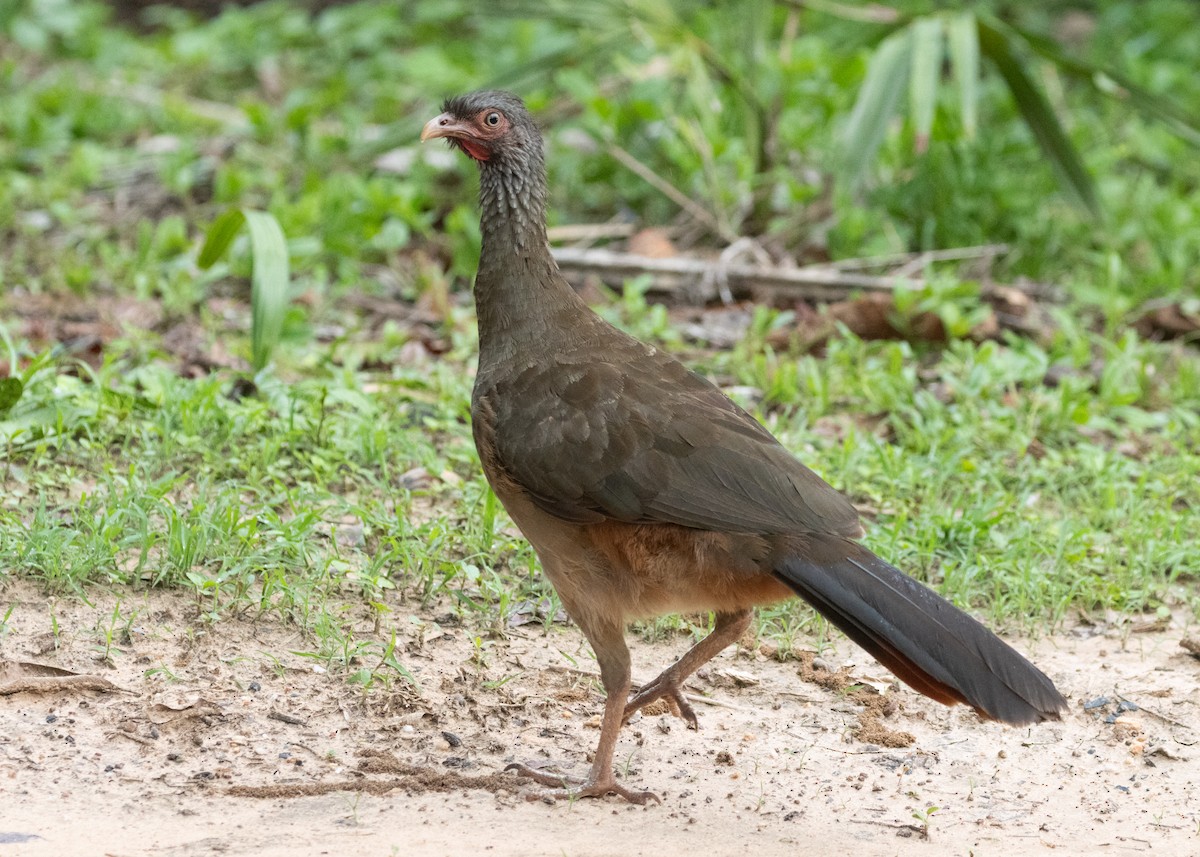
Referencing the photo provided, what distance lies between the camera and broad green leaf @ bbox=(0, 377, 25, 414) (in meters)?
4.93

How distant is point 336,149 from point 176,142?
Answer: 4.31 feet

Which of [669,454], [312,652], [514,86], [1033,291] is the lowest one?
[312,652]

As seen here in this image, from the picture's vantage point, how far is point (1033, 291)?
737cm

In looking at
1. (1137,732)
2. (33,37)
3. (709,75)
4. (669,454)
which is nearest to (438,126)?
(669,454)

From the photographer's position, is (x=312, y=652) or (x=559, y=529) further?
(x=312, y=652)

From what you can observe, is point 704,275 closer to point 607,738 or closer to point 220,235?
point 220,235

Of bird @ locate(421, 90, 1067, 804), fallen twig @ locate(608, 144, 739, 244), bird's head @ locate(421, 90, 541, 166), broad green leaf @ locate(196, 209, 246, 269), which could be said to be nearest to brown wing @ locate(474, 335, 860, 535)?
bird @ locate(421, 90, 1067, 804)

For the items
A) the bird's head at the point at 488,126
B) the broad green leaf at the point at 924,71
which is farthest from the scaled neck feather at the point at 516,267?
the broad green leaf at the point at 924,71

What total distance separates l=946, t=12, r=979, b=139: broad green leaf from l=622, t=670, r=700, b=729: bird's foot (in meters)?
3.47

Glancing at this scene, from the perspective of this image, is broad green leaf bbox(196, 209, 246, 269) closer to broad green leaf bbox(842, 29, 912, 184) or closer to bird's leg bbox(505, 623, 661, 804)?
broad green leaf bbox(842, 29, 912, 184)

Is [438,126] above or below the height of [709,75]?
below

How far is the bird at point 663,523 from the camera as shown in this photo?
137 inches

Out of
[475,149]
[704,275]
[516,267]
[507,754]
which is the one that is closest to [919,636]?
[507,754]

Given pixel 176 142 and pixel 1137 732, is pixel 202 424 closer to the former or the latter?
pixel 1137 732
